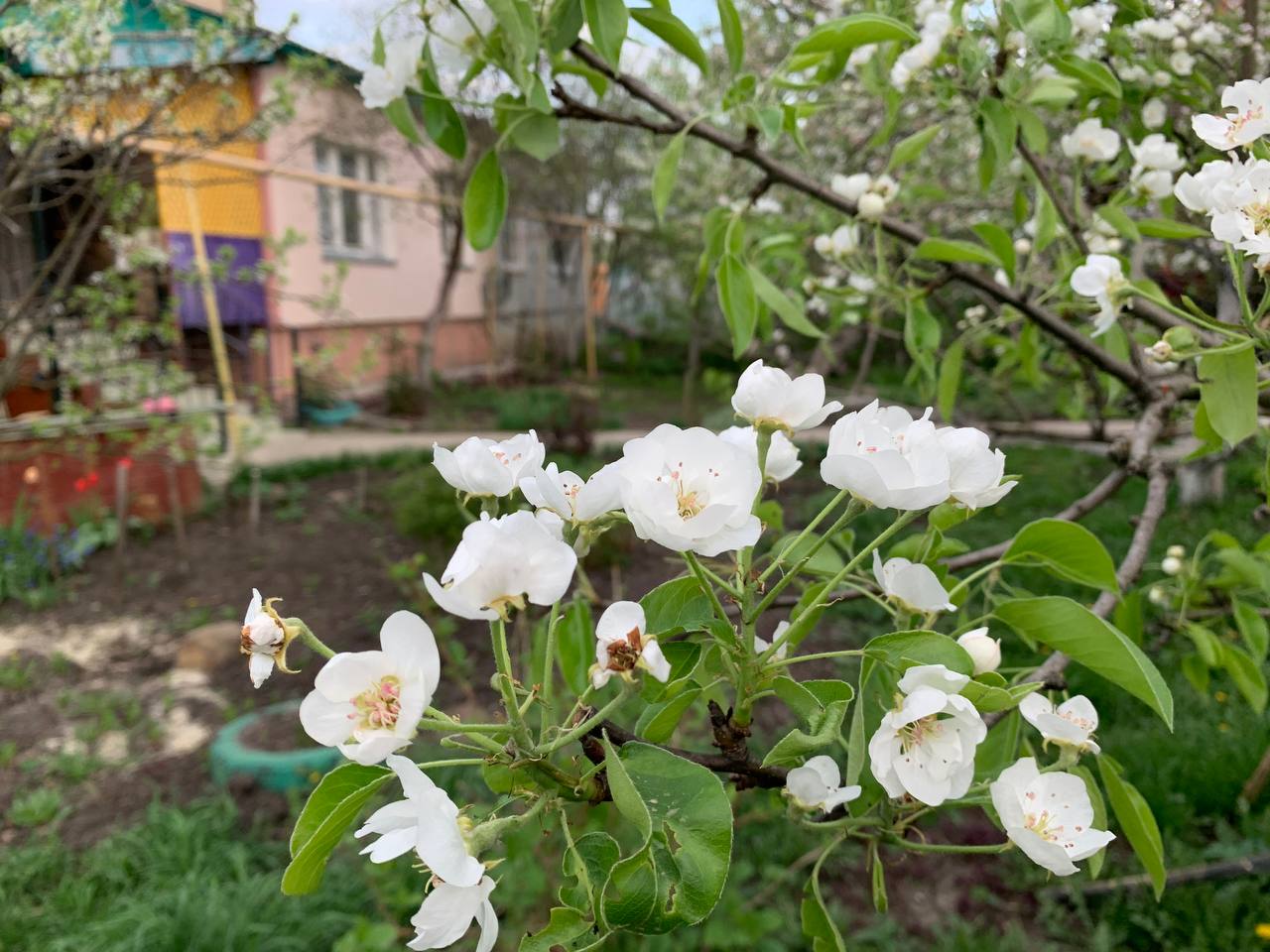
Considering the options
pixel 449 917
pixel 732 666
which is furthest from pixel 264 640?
pixel 732 666

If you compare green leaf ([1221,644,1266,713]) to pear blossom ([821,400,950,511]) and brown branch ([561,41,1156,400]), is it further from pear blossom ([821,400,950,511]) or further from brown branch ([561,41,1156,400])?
pear blossom ([821,400,950,511])

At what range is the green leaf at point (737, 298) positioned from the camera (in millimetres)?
1204

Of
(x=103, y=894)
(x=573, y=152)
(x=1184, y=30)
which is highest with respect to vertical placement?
(x=573, y=152)

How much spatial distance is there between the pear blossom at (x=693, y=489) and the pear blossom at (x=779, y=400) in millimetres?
77

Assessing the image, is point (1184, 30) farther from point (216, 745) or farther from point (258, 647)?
point (216, 745)

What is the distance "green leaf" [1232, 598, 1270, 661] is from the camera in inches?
54.8

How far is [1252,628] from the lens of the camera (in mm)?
1417

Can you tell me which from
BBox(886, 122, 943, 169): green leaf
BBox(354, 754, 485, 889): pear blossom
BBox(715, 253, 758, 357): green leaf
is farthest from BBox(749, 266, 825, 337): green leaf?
BBox(354, 754, 485, 889): pear blossom

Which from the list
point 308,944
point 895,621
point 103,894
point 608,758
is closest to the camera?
point 608,758

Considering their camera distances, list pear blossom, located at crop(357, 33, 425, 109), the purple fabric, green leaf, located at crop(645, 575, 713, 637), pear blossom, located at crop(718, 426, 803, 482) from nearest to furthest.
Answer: green leaf, located at crop(645, 575, 713, 637) → pear blossom, located at crop(718, 426, 803, 482) → pear blossom, located at crop(357, 33, 425, 109) → the purple fabric

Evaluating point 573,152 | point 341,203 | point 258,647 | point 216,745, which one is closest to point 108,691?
point 216,745

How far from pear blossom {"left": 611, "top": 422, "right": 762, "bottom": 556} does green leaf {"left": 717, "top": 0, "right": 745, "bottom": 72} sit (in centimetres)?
85

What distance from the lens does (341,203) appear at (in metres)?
10.6

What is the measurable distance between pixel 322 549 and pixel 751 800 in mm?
3143
